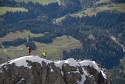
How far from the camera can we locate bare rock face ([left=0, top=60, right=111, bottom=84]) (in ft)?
268

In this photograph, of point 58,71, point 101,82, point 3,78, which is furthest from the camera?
point 101,82

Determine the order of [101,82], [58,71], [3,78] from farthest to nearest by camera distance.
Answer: [101,82] → [58,71] → [3,78]

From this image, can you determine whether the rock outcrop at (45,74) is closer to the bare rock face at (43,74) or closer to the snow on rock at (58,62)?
the bare rock face at (43,74)

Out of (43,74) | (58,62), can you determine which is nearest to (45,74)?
(43,74)

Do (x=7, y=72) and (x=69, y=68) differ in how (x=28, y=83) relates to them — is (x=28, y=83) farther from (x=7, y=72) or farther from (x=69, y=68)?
(x=69, y=68)

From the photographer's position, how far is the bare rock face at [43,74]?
81.6m

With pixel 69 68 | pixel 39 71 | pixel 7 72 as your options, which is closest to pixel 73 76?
pixel 69 68

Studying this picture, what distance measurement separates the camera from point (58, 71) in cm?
8675

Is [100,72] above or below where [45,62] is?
below

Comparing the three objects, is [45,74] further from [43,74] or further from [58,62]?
[58,62]

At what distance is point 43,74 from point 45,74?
0.45m

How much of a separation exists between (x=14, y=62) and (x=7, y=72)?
2495 millimetres

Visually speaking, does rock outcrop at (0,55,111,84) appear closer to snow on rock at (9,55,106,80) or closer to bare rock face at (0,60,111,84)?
bare rock face at (0,60,111,84)

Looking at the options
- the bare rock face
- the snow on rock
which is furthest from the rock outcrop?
the snow on rock
